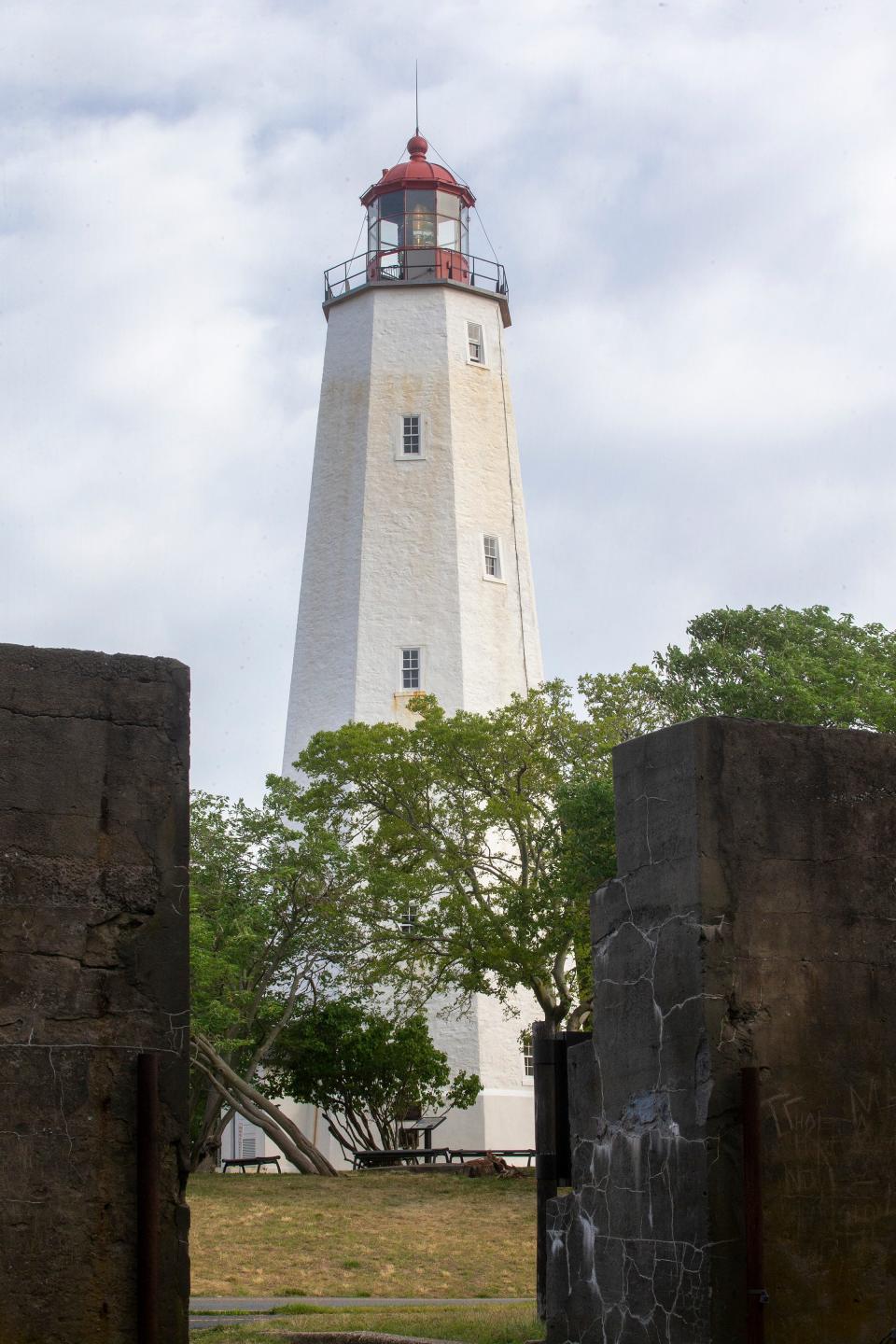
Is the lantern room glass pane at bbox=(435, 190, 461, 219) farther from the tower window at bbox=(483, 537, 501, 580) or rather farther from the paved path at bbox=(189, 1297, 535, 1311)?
the paved path at bbox=(189, 1297, 535, 1311)

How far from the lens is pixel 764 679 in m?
27.7

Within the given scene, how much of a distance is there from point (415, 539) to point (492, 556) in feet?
5.34

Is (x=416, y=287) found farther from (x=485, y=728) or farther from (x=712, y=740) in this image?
(x=712, y=740)

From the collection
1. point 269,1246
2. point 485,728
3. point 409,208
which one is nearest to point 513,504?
point 409,208

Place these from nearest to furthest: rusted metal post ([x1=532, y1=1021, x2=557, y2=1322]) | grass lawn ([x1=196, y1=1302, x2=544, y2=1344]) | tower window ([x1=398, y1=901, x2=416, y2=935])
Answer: rusted metal post ([x1=532, y1=1021, x2=557, y2=1322]) < grass lawn ([x1=196, y1=1302, x2=544, y2=1344]) < tower window ([x1=398, y1=901, x2=416, y2=935])

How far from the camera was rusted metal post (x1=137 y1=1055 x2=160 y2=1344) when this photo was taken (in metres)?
7.25

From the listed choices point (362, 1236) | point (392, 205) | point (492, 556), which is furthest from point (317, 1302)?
point (392, 205)

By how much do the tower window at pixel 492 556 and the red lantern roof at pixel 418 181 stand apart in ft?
28.9

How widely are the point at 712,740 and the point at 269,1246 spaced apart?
37.0 ft

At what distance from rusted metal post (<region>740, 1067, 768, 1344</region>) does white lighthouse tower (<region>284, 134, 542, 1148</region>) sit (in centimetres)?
2470

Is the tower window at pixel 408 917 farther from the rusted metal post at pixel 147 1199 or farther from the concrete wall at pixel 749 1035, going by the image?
the rusted metal post at pixel 147 1199

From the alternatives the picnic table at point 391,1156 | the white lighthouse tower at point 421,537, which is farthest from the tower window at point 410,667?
the picnic table at point 391,1156

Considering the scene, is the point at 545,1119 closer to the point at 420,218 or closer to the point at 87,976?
the point at 87,976

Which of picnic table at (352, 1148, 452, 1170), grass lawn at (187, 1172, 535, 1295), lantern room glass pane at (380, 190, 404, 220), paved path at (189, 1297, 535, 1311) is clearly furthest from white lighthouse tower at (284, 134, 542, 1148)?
paved path at (189, 1297, 535, 1311)
